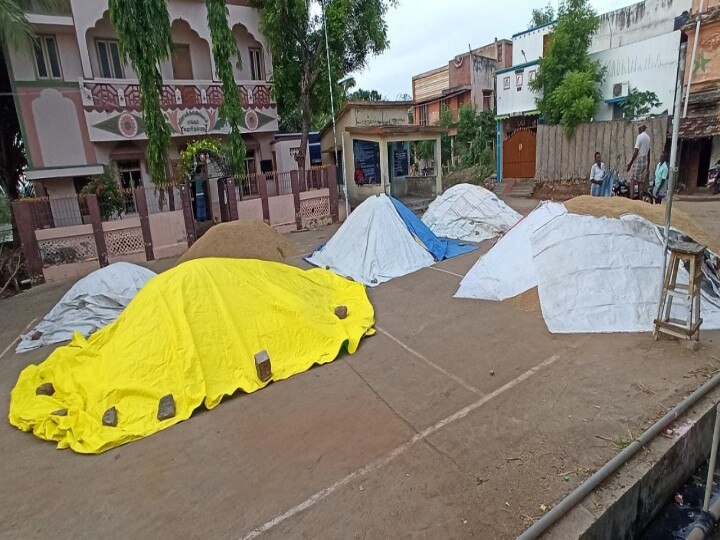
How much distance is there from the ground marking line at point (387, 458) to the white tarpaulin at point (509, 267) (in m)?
2.11

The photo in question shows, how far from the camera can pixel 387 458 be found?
12.6ft

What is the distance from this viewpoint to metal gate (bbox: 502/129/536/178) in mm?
17688

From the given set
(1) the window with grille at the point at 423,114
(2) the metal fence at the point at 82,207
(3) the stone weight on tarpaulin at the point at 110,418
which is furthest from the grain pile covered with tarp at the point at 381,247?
(1) the window with grille at the point at 423,114

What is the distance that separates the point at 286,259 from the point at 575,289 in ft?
22.9

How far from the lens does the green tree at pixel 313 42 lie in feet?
46.6

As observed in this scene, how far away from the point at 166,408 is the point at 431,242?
6.96m

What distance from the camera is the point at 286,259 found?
→ 11156 mm

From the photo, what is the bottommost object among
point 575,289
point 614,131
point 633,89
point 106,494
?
point 106,494

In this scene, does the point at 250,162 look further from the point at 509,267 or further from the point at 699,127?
the point at 699,127

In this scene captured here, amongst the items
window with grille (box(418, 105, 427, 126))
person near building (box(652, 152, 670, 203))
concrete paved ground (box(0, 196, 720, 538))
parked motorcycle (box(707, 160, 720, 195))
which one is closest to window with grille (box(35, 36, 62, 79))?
concrete paved ground (box(0, 196, 720, 538))

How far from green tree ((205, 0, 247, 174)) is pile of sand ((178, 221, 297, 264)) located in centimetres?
309

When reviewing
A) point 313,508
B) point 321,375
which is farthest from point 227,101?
point 313,508

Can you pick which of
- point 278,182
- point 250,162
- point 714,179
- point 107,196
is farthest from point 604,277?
point 250,162

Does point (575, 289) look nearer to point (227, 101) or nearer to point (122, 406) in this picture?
point (122, 406)
